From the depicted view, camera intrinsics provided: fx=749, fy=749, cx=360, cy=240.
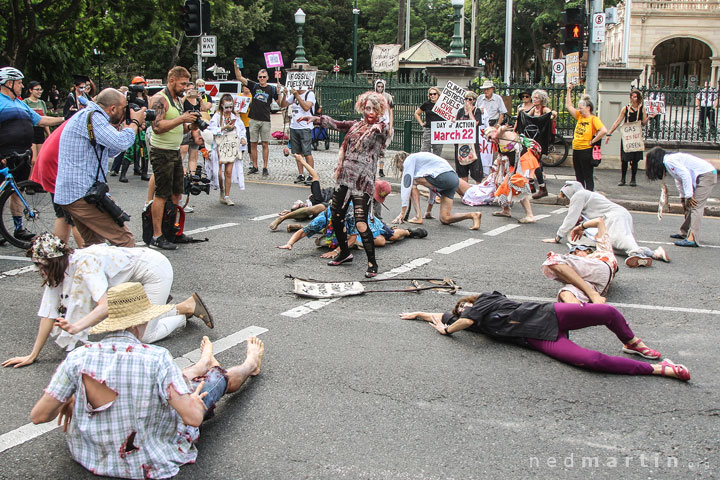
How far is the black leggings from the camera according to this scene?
Result: 25.0 feet

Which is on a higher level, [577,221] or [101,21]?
[101,21]

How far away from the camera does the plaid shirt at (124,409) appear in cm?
364

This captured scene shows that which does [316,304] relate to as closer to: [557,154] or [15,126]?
[15,126]

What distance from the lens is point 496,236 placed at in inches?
389

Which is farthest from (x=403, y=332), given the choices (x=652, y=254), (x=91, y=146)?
(x=652, y=254)

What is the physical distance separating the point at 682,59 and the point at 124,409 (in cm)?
6435

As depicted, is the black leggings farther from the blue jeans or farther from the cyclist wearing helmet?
the cyclist wearing helmet

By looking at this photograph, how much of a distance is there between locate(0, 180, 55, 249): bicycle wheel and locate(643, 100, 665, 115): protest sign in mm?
13197

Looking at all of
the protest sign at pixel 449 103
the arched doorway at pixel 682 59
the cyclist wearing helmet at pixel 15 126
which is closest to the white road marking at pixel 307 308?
the cyclist wearing helmet at pixel 15 126

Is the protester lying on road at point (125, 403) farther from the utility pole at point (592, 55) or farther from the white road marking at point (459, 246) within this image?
the utility pole at point (592, 55)

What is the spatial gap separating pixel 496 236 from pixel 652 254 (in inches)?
80.5

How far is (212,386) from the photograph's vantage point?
4363 millimetres

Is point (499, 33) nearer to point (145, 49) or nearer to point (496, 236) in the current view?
point (145, 49)

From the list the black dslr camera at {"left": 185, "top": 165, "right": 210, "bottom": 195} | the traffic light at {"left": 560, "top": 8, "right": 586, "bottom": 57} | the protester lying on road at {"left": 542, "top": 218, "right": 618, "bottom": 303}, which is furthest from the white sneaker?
the traffic light at {"left": 560, "top": 8, "right": 586, "bottom": 57}
